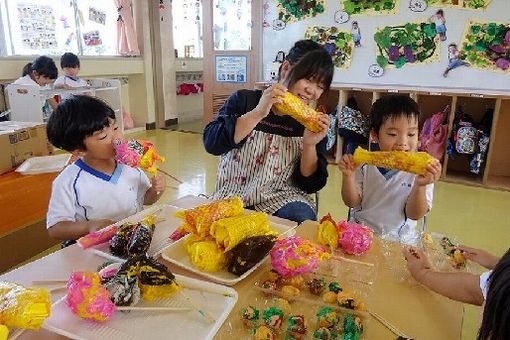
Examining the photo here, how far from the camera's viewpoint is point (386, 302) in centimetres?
102

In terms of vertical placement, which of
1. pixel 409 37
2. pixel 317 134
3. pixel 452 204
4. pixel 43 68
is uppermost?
pixel 409 37

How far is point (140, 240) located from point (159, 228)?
23 cm

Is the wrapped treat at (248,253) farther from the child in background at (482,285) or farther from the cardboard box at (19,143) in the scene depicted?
the cardboard box at (19,143)

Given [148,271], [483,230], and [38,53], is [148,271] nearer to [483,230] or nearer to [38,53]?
[483,230]

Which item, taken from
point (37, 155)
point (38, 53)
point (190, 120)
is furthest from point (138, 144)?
point (190, 120)

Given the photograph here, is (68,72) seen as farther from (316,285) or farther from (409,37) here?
(316,285)

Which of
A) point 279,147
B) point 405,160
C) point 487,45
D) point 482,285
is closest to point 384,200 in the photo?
point 405,160

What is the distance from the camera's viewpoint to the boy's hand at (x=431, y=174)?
1416 mm

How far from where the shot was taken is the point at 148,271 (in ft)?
3.20

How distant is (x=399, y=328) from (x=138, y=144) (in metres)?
1.15

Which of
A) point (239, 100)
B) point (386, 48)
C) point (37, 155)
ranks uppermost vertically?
point (386, 48)

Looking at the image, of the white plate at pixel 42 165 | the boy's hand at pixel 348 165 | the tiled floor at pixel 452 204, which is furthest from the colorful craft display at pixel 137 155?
the tiled floor at pixel 452 204

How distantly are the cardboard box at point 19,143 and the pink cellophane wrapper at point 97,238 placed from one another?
6.14 feet

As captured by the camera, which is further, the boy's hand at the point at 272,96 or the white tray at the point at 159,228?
the boy's hand at the point at 272,96
